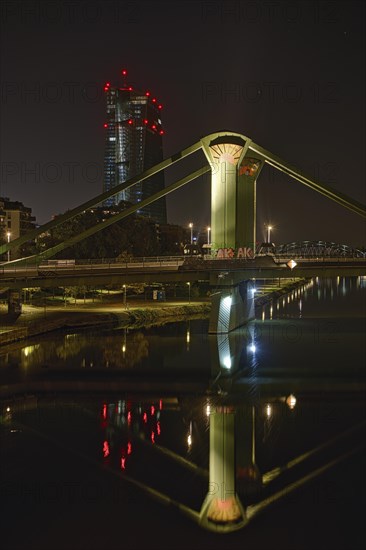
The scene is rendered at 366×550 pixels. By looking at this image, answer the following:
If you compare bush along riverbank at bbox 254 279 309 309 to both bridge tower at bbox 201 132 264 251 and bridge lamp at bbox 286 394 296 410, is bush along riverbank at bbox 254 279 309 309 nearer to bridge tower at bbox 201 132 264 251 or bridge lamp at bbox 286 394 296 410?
bridge tower at bbox 201 132 264 251

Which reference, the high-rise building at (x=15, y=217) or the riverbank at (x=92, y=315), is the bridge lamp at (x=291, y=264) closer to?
the riverbank at (x=92, y=315)

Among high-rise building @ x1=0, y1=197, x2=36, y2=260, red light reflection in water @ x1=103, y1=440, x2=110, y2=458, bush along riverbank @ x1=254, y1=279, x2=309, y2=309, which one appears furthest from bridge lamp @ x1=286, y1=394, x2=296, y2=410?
high-rise building @ x1=0, y1=197, x2=36, y2=260

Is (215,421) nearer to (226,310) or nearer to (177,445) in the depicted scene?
(177,445)

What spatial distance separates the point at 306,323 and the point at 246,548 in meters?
43.9

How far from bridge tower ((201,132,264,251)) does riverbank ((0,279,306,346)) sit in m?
9.57

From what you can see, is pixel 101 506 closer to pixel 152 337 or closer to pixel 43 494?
pixel 43 494

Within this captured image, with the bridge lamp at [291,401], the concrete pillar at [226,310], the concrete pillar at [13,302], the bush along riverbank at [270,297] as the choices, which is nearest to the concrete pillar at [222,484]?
the bridge lamp at [291,401]

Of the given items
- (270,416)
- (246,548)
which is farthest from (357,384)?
(246,548)

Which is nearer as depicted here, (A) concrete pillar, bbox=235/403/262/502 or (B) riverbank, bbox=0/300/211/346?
(A) concrete pillar, bbox=235/403/262/502

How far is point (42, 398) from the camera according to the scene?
2744 centimetres

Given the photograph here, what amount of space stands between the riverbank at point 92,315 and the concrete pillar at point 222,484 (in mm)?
19294

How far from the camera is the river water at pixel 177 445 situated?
15688 mm

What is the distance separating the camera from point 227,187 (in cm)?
5059

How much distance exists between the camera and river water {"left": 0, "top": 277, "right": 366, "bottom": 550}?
51.5 feet
